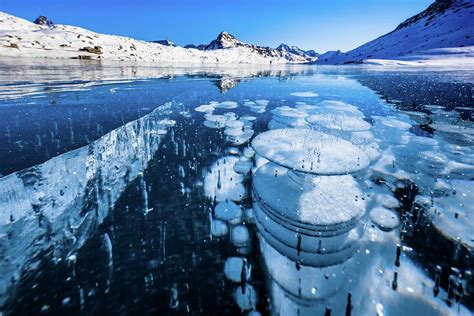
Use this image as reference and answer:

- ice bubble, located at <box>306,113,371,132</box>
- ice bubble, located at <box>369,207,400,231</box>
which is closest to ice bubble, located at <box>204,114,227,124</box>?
ice bubble, located at <box>306,113,371,132</box>

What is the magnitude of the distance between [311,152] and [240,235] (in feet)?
8.23

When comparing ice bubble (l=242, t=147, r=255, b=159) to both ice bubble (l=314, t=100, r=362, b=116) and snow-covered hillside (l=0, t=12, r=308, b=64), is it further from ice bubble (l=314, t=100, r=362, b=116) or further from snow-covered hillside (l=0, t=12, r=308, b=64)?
snow-covered hillside (l=0, t=12, r=308, b=64)

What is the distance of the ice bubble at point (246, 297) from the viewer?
3004mm

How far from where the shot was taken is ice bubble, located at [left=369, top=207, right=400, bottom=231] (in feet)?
14.4

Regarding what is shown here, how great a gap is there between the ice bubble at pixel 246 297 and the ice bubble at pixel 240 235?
84cm

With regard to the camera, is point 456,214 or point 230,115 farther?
point 230,115

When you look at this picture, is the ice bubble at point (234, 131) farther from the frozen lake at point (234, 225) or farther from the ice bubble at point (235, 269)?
the ice bubble at point (235, 269)

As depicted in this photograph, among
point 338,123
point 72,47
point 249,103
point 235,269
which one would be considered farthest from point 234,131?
point 72,47

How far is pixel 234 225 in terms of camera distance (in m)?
4.51

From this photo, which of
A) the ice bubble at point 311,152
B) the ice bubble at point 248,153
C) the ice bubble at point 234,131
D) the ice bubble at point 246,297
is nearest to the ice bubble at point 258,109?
the ice bubble at point 234,131

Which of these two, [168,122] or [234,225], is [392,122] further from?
[168,122]

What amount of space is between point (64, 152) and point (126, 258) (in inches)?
201

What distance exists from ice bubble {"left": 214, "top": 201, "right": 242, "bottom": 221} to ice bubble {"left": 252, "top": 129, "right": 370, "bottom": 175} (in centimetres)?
130

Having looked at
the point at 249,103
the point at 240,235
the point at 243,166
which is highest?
the point at 249,103
